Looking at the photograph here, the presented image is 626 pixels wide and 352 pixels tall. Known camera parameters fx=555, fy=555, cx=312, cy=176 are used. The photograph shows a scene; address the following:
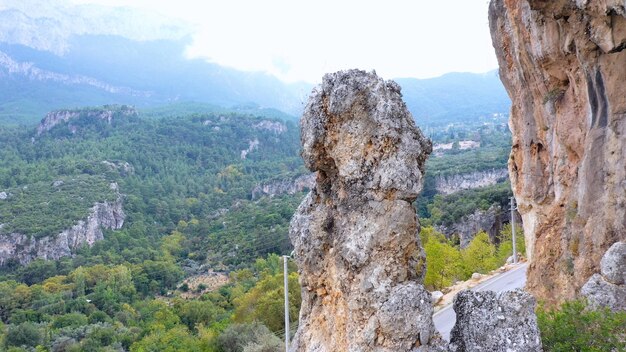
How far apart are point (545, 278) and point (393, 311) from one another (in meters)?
8.25

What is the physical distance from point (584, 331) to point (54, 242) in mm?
89483

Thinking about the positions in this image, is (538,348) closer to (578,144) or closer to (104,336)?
(578,144)

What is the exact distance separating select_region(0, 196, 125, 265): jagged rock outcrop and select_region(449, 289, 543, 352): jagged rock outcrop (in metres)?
86.9

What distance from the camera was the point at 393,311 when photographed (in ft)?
23.2

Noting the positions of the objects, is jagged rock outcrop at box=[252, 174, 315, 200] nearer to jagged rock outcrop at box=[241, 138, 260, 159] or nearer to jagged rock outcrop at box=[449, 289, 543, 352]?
jagged rock outcrop at box=[241, 138, 260, 159]

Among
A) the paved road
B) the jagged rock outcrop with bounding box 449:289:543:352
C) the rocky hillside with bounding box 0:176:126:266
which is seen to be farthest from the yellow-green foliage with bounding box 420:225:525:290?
the rocky hillside with bounding box 0:176:126:266

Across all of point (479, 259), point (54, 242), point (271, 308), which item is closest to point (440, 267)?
point (479, 259)

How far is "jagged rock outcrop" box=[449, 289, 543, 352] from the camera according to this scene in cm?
714

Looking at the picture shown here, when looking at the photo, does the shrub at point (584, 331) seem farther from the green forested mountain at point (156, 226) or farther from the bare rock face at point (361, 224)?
the green forested mountain at point (156, 226)

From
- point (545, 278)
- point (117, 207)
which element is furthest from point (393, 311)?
point (117, 207)

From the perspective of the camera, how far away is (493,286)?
20922 mm

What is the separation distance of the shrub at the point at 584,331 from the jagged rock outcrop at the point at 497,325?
120cm

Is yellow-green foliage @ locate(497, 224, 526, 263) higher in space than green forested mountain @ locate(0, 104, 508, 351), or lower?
higher

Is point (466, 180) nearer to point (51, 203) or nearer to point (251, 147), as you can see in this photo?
point (51, 203)
